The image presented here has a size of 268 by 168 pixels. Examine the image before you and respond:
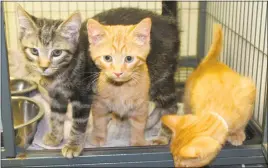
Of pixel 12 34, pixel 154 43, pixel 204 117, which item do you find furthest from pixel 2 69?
pixel 12 34

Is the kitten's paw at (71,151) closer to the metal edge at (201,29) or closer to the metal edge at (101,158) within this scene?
the metal edge at (101,158)

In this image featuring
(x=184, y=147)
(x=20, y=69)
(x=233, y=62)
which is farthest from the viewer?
(x=20, y=69)

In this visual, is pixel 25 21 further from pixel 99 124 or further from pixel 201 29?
pixel 201 29

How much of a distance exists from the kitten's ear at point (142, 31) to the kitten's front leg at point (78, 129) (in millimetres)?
Result: 318

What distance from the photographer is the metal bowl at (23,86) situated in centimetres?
213

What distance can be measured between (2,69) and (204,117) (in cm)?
70

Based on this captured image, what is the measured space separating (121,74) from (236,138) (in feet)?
1.77

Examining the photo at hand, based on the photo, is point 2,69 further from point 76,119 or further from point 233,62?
point 233,62

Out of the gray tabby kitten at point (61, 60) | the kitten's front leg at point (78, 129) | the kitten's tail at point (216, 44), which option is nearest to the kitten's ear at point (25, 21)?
the gray tabby kitten at point (61, 60)

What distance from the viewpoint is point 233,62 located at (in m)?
2.13

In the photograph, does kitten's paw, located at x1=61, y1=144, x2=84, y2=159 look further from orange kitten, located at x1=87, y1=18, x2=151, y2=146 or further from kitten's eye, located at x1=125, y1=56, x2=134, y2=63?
kitten's eye, located at x1=125, y1=56, x2=134, y2=63

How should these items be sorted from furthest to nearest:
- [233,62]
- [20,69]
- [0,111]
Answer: [20,69], [233,62], [0,111]

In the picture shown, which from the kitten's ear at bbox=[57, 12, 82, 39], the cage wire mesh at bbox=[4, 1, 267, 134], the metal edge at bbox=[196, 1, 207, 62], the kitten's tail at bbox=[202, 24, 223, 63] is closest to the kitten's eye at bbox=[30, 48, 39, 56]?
the kitten's ear at bbox=[57, 12, 82, 39]

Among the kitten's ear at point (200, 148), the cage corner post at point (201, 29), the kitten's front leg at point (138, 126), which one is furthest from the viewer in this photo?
the cage corner post at point (201, 29)
